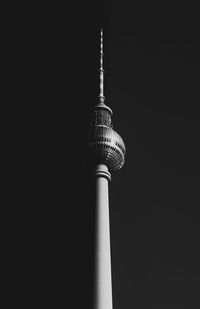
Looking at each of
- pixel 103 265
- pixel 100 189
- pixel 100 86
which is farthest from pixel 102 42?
pixel 103 265

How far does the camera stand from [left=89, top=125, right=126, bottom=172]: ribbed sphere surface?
6450 centimetres

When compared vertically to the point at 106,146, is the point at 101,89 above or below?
→ above

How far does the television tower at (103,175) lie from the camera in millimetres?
50094

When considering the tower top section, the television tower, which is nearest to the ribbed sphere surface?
the television tower

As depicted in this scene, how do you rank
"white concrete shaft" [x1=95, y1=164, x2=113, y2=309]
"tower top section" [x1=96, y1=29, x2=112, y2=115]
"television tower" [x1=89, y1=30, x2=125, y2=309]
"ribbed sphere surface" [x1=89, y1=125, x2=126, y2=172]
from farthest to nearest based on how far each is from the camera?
"tower top section" [x1=96, y1=29, x2=112, y2=115]
"ribbed sphere surface" [x1=89, y1=125, x2=126, y2=172]
"television tower" [x1=89, y1=30, x2=125, y2=309]
"white concrete shaft" [x1=95, y1=164, x2=113, y2=309]

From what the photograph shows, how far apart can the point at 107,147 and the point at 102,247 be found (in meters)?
16.4

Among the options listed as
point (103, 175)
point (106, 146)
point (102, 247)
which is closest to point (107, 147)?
point (106, 146)

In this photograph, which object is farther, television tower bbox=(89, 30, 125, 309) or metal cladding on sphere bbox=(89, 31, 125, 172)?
metal cladding on sphere bbox=(89, 31, 125, 172)

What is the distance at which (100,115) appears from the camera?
227ft

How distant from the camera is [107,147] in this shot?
6431 centimetres

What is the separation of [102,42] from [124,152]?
2465 centimetres

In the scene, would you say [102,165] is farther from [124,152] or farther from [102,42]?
[102,42]

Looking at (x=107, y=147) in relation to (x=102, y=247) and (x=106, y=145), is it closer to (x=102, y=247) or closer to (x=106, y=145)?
(x=106, y=145)

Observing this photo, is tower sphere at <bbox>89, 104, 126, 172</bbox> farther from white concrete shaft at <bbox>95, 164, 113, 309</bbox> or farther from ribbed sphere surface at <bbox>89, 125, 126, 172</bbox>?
white concrete shaft at <bbox>95, 164, 113, 309</bbox>
